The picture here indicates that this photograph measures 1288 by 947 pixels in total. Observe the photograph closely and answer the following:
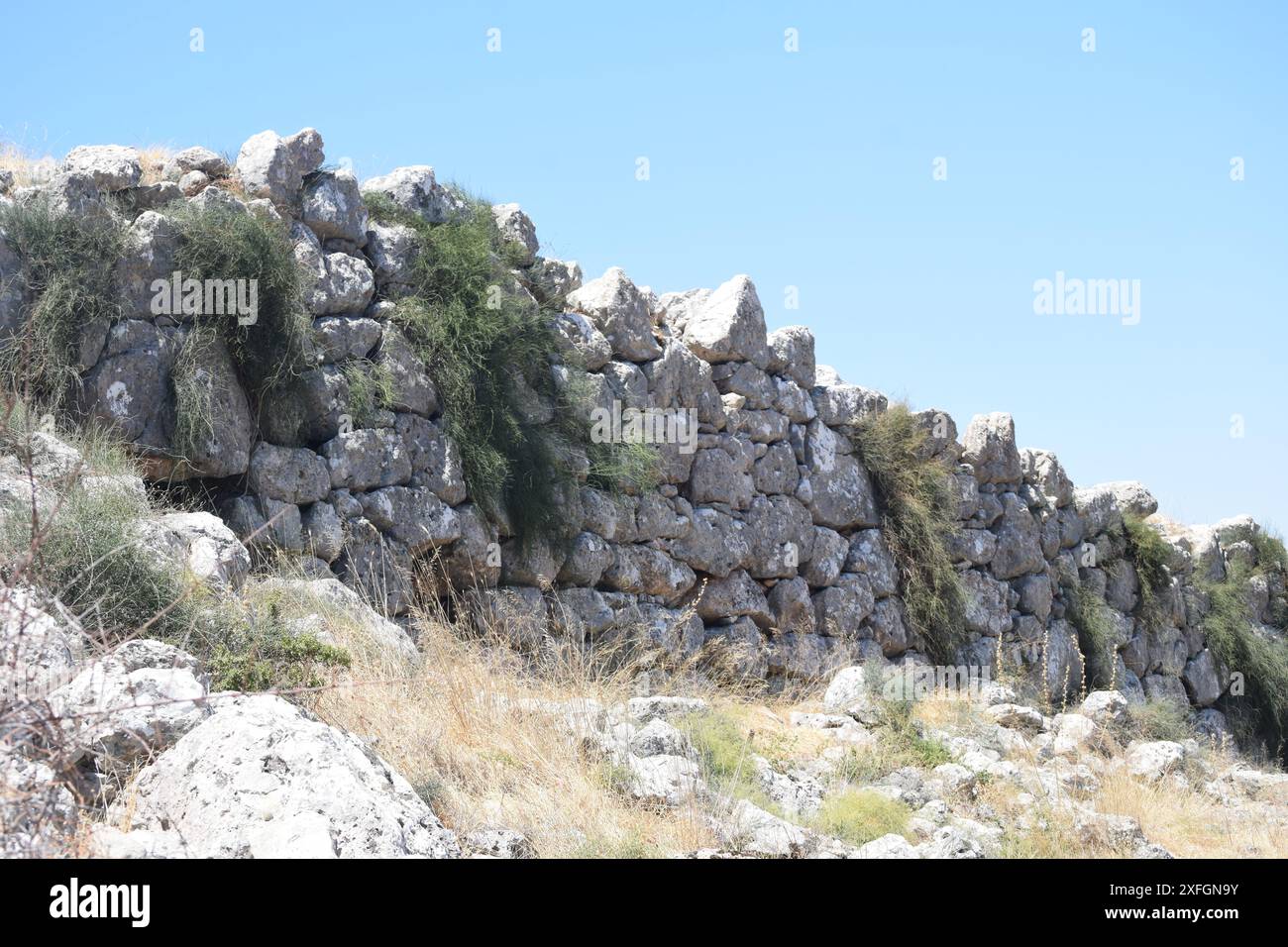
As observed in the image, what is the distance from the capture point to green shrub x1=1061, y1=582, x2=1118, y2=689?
14125 mm

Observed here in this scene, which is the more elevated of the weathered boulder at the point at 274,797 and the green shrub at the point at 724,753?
the weathered boulder at the point at 274,797

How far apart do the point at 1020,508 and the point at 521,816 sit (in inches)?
417

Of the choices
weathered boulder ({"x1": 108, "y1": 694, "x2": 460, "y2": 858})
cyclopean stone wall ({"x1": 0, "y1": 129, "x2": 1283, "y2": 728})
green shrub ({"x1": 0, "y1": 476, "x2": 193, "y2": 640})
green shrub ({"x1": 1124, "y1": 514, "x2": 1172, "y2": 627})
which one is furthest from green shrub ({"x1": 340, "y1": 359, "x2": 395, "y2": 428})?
green shrub ({"x1": 1124, "y1": 514, "x2": 1172, "y2": 627})

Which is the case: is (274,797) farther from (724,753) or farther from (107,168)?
(107,168)

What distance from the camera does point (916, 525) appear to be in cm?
1241

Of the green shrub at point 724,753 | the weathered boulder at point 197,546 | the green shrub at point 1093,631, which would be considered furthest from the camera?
the green shrub at point 1093,631

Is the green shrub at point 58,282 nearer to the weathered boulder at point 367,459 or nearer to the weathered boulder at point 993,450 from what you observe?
the weathered boulder at point 367,459

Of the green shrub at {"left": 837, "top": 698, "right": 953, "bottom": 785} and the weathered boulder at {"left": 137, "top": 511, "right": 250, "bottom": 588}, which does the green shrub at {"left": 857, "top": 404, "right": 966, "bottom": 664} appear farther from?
the weathered boulder at {"left": 137, "top": 511, "right": 250, "bottom": 588}

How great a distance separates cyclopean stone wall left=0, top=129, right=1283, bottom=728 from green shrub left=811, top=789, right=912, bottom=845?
10.1 feet

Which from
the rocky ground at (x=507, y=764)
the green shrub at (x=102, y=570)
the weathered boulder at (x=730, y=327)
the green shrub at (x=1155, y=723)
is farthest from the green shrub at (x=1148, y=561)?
the green shrub at (x=102, y=570)

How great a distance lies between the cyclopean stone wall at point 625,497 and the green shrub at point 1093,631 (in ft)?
0.70

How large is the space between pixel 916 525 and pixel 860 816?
278 inches

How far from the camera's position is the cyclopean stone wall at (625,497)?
782 cm

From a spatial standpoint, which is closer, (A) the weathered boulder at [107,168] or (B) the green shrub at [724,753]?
(B) the green shrub at [724,753]
